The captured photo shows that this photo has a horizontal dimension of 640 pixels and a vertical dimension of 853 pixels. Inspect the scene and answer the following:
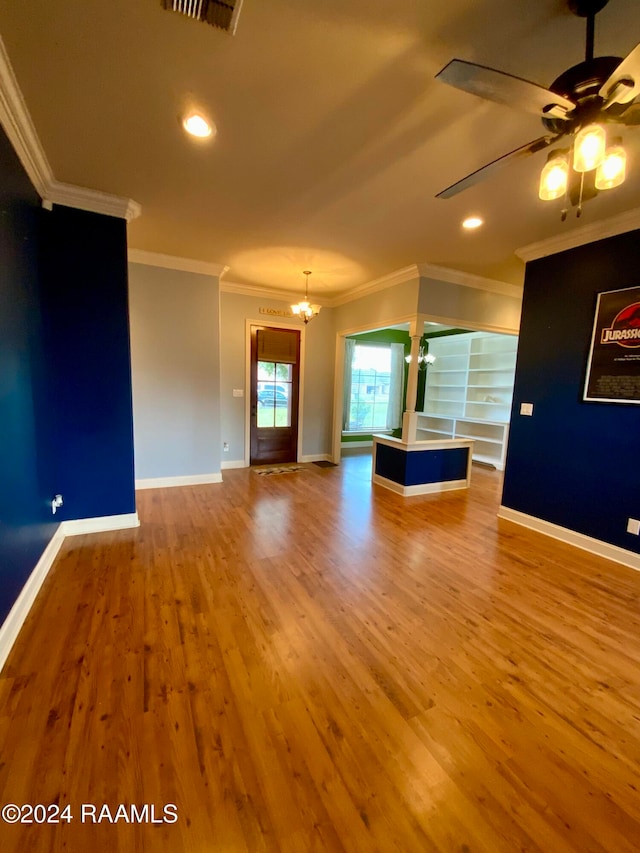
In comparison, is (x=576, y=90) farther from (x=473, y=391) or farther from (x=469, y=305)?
(x=473, y=391)

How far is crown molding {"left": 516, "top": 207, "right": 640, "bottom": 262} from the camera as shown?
9.26 feet

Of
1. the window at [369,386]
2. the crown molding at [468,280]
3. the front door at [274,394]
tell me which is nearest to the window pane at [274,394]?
the front door at [274,394]

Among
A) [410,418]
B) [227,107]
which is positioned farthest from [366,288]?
[227,107]

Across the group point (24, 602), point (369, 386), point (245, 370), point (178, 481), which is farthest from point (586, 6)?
point (369, 386)

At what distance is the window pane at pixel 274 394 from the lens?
5719 mm

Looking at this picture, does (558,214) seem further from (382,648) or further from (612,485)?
(382,648)

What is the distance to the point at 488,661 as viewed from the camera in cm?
183

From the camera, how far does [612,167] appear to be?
1.47m

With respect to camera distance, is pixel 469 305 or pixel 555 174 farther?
pixel 469 305

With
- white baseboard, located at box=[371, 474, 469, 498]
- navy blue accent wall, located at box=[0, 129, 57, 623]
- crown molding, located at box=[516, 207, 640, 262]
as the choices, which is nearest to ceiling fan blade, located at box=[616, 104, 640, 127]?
crown molding, located at box=[516, 207, 640, 262]

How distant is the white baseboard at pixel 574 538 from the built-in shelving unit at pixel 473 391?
2.43m

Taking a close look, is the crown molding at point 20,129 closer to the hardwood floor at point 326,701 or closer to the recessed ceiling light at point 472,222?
the hardwood floor at point 326,701

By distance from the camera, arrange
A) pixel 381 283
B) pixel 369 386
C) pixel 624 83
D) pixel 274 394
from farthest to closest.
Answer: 1. pixel 369 386
2. pixel 274 394
3. pixel 381 283
4. pixel 624 83

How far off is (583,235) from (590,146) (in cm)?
232
